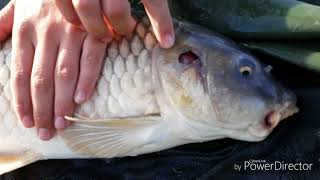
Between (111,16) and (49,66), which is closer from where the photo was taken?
(111,16)

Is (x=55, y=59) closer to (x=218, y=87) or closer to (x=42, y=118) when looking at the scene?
(x=42, y=118)

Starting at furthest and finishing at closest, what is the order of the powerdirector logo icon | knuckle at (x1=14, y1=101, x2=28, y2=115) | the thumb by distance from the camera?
the thumb < knuckle at (x1=14, y1=101, x2=28, y2=115) < the powerdirector logo icon

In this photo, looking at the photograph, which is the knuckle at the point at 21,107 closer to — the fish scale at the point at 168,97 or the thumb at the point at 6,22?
the fish scale at the point at 168,97

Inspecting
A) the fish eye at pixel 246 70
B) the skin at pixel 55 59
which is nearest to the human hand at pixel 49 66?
the skin at pixel 55 59

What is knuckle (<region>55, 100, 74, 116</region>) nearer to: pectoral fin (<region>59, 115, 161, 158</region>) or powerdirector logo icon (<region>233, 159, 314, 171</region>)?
pectoral fin (<region>59, 115, 161, 158</region>)

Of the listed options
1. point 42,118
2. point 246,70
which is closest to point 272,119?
point 246,70

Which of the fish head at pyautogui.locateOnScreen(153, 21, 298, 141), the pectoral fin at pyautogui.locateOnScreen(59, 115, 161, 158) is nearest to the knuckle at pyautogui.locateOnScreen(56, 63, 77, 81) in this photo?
the pectoral fin at pyautogui.locateOnScreen(59, 115, 161, 158)

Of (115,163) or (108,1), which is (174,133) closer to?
(115,163)
